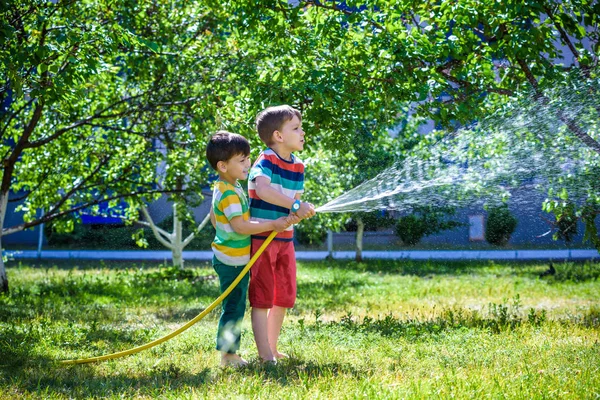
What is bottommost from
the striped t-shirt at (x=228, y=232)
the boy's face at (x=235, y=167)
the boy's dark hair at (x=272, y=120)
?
the striped t-shirt at (x=228, y=232)

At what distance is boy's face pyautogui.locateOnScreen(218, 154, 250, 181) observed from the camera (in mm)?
3971

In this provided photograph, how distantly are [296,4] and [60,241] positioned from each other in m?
13.5

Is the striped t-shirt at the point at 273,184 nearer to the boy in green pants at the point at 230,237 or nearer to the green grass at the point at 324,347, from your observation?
the boy in green pants at the point at 230,237

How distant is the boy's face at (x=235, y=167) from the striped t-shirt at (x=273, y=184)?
2.1 inches

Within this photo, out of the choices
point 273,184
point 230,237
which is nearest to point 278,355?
point 230,237

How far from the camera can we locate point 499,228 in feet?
48.9

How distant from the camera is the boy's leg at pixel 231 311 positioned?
3904 millimetres

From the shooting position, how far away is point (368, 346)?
14.6ft

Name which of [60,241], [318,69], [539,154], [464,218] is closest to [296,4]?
[318,69]

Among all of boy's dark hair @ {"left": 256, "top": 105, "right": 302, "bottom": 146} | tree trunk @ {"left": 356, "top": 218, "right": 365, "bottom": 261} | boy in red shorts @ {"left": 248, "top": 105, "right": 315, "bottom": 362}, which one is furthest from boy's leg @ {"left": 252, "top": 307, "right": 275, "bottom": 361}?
tree trunk @ {"left": 356, "top": 218, "right": 365, "bottom": 261}

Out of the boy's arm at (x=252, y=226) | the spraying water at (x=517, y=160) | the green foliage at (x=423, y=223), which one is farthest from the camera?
the green foliage at (x=423, y=223)

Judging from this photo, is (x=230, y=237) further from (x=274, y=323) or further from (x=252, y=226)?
(x=274, y=323)

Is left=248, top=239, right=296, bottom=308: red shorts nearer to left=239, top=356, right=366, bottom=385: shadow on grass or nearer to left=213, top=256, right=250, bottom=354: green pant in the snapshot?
left=213, top=256, right=250, bottom=354: green pant

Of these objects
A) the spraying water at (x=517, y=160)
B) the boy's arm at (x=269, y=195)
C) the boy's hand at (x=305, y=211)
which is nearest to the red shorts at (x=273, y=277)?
the boy's arm at (x=269, y=195)
